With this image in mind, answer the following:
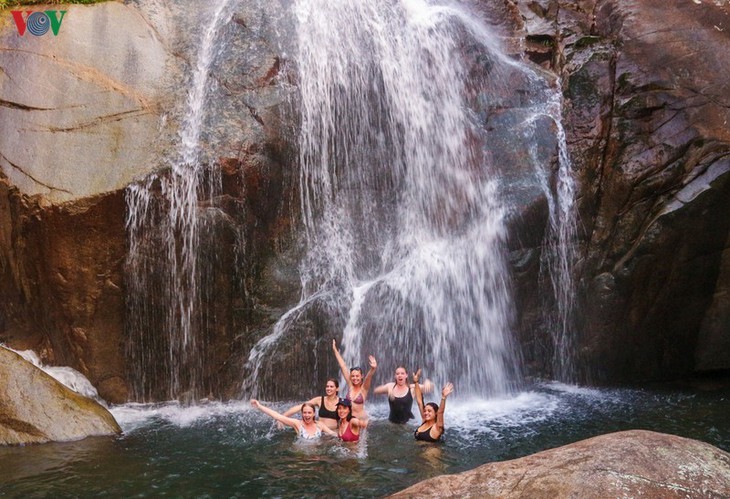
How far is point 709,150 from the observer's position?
1023 centimetres

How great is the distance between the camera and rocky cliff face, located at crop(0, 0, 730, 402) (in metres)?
10.0

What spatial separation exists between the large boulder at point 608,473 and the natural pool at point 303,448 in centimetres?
159

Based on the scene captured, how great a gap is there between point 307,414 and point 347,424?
52cm

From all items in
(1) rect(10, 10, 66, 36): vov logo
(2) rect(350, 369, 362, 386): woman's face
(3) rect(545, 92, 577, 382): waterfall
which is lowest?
(2) rect(350, 369, 362, 386): woman's face

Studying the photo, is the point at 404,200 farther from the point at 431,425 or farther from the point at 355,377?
the point at 431,425

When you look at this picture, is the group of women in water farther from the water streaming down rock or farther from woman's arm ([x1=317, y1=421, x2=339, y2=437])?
the water streaming down rock

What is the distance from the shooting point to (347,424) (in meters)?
8.29

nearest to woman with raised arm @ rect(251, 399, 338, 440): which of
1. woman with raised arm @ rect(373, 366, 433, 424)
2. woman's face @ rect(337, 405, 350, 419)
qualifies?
woman's face @ rect(337, 405, 350, 419)

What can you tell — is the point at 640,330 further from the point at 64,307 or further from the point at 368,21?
the point at 64,307

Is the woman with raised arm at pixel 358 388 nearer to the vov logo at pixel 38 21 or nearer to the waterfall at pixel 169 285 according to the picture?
the waterfall at pixel 169 285

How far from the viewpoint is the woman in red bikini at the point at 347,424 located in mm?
8211

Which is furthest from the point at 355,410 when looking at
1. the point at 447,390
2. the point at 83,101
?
the point at 83,101

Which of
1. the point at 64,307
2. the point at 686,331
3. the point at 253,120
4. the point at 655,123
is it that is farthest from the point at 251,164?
the point at 686,331

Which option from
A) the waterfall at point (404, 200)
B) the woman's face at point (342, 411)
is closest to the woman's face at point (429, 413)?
the woman's face at point (342, 411)
